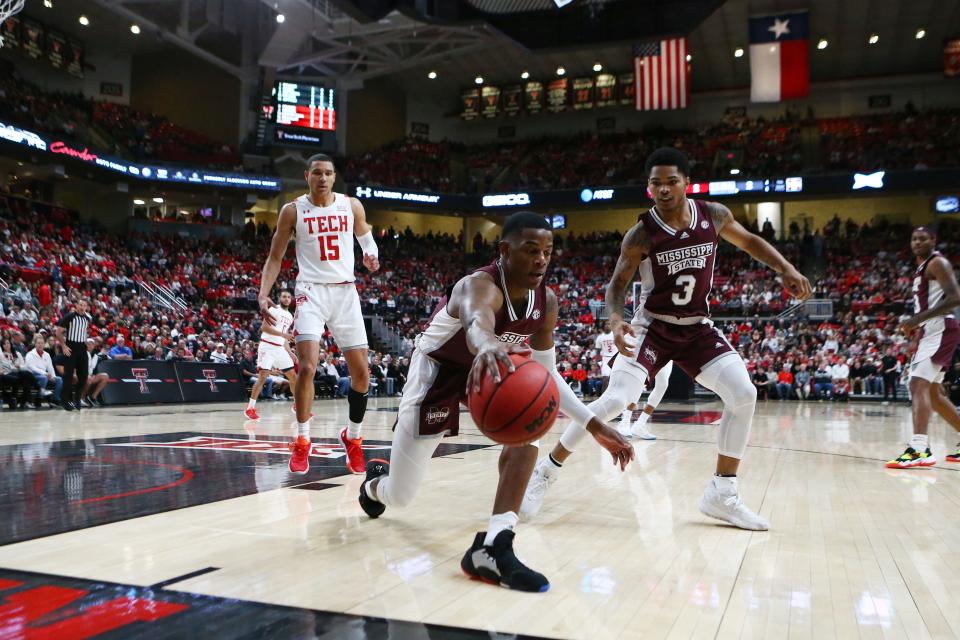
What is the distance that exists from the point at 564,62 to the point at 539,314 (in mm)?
32052

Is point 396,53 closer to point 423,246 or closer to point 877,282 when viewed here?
point 423,246

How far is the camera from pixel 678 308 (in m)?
4.25

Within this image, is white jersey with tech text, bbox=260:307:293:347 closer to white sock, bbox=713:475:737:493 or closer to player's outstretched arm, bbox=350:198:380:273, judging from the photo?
player's outstretched arm, bbox=350:198:380:273

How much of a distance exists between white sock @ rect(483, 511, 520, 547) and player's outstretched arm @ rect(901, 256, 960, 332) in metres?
4.76

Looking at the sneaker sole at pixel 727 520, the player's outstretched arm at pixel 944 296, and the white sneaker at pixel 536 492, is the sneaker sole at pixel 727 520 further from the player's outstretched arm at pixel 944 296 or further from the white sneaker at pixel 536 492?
the player's outstretched arm at pixel 944 296

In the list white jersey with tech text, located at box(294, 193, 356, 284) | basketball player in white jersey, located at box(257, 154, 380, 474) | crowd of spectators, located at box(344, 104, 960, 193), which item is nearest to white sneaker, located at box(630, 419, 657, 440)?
basketball player in white jersey, located at box(257, 154, 380, 474)

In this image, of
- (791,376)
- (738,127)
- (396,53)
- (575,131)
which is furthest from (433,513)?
(575,131)

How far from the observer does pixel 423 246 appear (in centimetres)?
3484

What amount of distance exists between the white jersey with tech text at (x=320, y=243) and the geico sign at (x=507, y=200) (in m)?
27.7

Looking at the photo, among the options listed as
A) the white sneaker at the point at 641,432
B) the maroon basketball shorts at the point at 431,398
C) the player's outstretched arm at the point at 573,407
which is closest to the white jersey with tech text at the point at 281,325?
the white sneaker at the point at 641,432

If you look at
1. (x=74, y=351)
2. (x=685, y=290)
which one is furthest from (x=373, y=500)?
(x=74, y=351)

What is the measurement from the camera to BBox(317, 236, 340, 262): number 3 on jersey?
220 inches

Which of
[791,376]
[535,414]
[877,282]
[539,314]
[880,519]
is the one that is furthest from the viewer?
[877,282]

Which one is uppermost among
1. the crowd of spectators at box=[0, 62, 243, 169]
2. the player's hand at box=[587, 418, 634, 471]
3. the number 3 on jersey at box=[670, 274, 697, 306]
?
the crowd of spectators at box=[0, 62, 243, 169]
